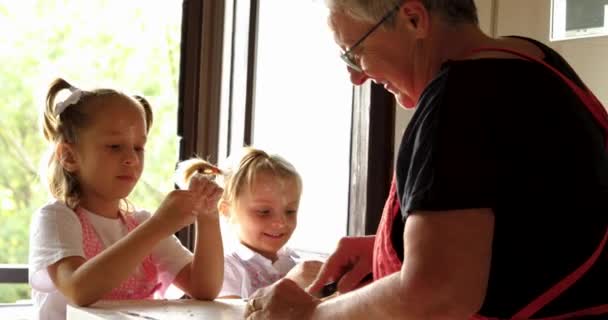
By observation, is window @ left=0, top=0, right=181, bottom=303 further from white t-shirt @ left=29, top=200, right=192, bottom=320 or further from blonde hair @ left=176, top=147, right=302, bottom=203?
white t-shirt @ left=29, top=200, right=192, bottom=320

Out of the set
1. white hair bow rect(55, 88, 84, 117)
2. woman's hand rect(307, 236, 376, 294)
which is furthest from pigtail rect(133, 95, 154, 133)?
woman's hand rect(307, 236, 376, 294)

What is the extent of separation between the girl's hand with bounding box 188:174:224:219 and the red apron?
560 mm

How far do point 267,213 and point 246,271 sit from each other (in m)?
0.13

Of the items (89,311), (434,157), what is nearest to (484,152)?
(434,157)

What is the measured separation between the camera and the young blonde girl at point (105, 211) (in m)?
1.60

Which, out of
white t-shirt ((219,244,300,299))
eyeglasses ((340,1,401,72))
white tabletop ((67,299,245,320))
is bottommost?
white t-shirt ((219,244,300,299))

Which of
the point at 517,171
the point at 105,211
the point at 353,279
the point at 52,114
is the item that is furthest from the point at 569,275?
the point at 52,114

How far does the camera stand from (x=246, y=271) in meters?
1.95

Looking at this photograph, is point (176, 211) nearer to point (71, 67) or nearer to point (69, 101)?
point (69, 101)

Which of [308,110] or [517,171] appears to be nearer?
[517,171]

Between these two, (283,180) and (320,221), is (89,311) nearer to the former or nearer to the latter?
(283,180)

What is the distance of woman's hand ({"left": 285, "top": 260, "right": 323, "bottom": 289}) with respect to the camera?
5.41 ft

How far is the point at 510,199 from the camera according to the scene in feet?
3.01

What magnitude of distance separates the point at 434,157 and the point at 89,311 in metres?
0.68
